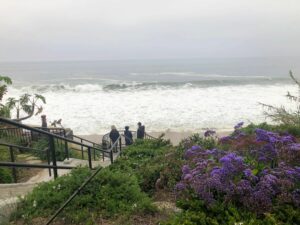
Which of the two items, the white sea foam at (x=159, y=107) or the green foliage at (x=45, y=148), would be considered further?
the white sea foam at (x=159, y=107)

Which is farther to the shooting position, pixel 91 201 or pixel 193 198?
pixel 91 201

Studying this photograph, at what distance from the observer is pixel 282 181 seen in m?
3.91

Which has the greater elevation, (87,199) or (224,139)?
(224,139)

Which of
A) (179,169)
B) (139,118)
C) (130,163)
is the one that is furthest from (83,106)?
(179,169)

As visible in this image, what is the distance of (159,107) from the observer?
3053cm

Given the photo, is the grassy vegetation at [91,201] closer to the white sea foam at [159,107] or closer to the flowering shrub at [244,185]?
the flowering shrub at [244,185]

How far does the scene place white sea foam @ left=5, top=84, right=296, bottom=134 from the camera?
81.8ft

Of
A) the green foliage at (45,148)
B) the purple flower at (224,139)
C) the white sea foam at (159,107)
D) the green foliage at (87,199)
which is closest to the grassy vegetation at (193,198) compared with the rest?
the green foliage at (87,199)

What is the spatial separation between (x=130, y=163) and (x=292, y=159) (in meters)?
4.24

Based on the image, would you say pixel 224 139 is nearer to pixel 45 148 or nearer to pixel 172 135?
pixel 45 148

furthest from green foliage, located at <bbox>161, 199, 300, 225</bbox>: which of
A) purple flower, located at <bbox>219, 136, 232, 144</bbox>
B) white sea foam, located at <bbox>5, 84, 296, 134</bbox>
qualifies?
white sea foam, located at <bbox>5, 84, 296, 134</bbox>

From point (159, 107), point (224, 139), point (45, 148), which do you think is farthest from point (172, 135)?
point (224, 139)

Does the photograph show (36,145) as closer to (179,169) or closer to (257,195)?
(179,169)

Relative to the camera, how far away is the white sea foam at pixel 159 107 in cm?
2494
